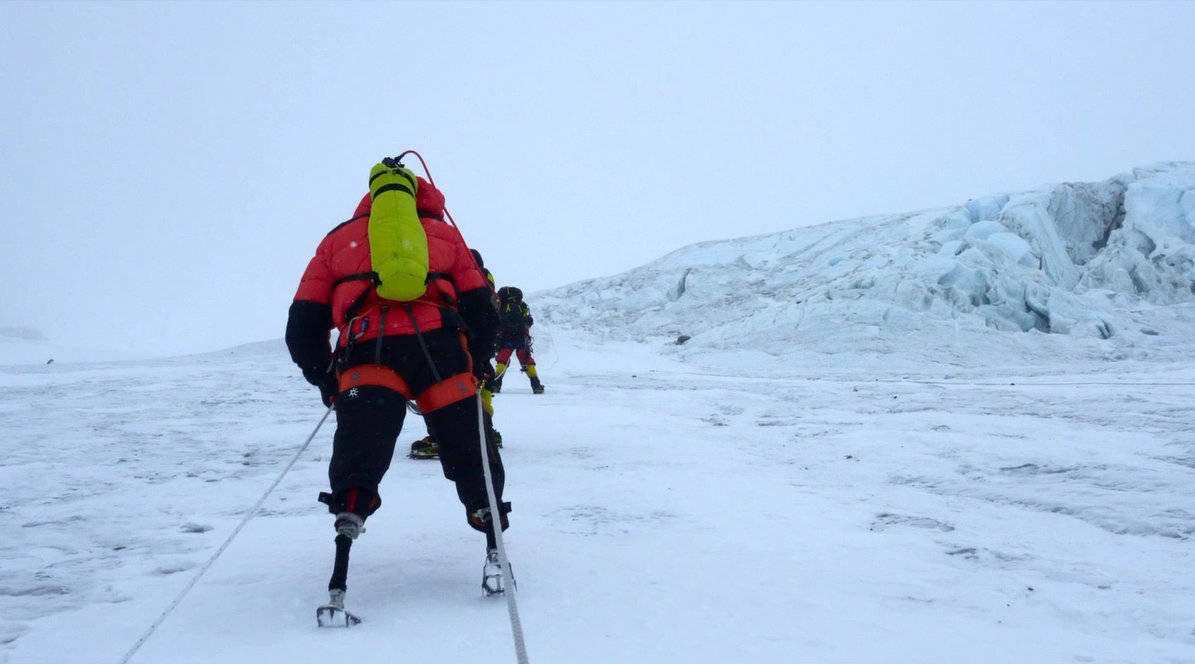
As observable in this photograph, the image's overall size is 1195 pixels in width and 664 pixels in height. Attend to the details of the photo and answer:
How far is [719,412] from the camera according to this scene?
891cm

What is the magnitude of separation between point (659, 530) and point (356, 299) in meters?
1.97

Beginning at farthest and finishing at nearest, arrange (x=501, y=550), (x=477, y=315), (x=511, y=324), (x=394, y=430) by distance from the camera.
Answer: (x=511, y=324) < (x=477, y=315) < (x=394, y=430) < (x=501, y=550)

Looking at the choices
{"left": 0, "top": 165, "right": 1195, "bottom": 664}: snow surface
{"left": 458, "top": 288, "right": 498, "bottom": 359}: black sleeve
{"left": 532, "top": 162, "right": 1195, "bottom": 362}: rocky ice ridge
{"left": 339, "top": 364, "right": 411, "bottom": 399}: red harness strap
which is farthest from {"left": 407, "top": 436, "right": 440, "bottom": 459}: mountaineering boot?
{"left": 532, "top": 162, "right": 1195, "bottom": 362}: rocky ice ridge

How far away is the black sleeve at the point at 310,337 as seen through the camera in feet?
9.63

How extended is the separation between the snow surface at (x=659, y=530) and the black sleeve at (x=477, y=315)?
1028mm

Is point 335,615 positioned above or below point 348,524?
below

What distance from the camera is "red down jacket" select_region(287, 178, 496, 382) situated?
2.93 m

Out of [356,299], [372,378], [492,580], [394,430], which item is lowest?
[492,580]

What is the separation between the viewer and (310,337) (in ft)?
9.77

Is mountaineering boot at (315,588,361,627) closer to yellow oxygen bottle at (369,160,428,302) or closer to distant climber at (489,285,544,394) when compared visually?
yellow oxygen bottle at (369,160,428,302)

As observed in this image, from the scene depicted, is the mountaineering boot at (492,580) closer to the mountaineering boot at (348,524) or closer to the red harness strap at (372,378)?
the mountaineering boot at (348,524)

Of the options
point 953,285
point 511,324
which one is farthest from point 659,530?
point 953,285

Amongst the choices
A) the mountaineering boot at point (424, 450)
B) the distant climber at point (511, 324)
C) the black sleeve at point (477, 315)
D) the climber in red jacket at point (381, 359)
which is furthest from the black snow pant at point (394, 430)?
the distant climber at point (511, 324)

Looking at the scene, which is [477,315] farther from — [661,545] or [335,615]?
[661,545]
